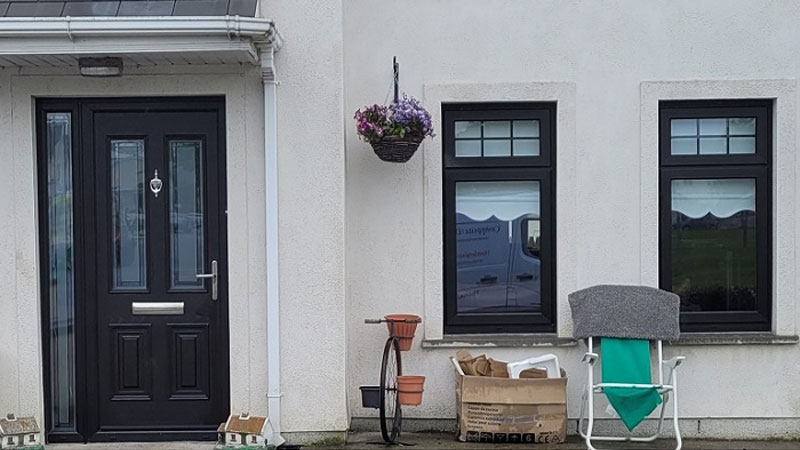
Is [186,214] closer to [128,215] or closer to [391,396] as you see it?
[128,215]

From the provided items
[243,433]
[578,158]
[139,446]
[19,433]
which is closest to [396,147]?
[578,158]

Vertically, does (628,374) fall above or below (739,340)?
below

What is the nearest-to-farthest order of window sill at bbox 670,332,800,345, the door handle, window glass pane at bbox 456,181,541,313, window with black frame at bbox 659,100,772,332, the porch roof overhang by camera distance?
1. the porch roof overhang
2. the door handle
3. window sill at bbox 670,332,800,345
4. window with black frame at bbox 659,100,772,332
5. window glass pane at bbox 456,181,541,313

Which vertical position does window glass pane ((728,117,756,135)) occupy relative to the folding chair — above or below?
above

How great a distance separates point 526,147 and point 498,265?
865mm

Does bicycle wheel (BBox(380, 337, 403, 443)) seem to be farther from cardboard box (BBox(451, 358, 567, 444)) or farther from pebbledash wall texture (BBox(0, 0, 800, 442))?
cardboard box (BBox(451, 358, 567, 444))

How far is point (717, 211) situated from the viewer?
646cm

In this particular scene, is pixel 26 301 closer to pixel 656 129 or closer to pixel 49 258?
pixel 49 258

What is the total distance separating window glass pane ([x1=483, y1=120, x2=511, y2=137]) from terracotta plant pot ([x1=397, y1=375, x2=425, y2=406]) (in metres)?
1.80

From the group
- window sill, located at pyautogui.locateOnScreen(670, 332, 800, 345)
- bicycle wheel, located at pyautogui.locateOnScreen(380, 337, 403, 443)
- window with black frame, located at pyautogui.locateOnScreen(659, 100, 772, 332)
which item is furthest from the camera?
window with black frame, located at pyautogui.locateOnScreen(659, 100, 772, 332)

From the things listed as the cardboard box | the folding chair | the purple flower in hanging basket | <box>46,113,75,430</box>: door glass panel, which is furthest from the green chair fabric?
<box>46,113,75,430</box>: door glass panel

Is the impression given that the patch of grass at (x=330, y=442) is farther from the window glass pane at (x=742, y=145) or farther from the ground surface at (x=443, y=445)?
the window glass pane at (x=742, y=145)

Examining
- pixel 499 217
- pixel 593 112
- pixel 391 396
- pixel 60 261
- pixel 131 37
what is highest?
pixel 131 37

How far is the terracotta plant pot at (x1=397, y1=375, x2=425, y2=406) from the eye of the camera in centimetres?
595
